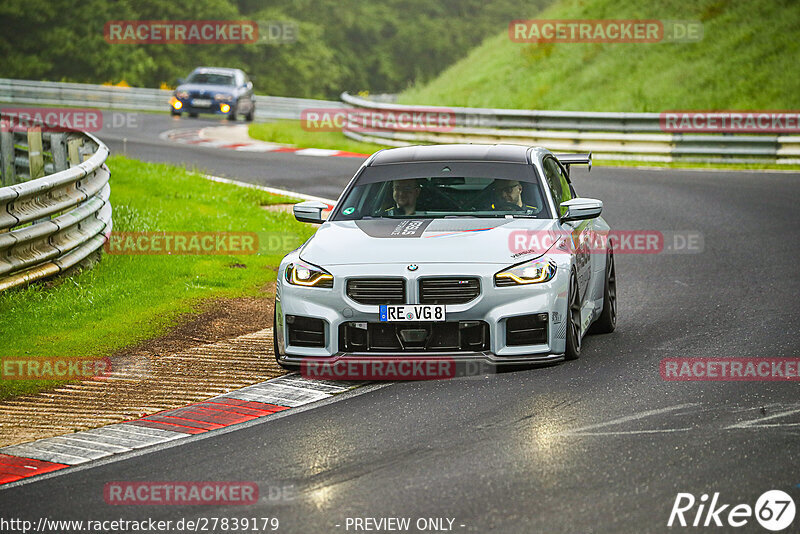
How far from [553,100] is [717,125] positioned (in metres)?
11.0

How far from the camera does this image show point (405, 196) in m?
9.63

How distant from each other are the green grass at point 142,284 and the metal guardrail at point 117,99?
2636 centimetres

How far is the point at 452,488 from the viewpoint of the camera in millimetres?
5953

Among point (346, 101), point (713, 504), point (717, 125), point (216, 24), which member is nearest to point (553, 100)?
point (346, 101)

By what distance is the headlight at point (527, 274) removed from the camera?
27.1 ft

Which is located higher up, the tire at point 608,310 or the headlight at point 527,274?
the headlight at point 527,274

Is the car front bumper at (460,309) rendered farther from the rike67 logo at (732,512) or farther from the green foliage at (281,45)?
the green foliage at (281,45)

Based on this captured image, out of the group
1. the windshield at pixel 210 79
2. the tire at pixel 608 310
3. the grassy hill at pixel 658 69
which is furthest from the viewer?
the windshield at pixel 210 79

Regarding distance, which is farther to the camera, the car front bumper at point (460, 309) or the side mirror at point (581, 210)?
the side mirror at point (581, 210)

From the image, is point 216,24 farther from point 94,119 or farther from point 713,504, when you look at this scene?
point 713,504

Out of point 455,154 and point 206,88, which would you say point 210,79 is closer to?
point 206,88

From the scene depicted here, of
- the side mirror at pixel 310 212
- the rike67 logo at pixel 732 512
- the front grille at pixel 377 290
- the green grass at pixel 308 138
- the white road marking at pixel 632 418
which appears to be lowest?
the green grass at pixel 308 138

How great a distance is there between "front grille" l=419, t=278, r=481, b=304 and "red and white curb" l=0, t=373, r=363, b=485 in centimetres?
79

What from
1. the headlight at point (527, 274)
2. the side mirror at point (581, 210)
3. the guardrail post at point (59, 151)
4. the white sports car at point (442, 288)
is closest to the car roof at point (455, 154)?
the white sports car at point (442, 288)
